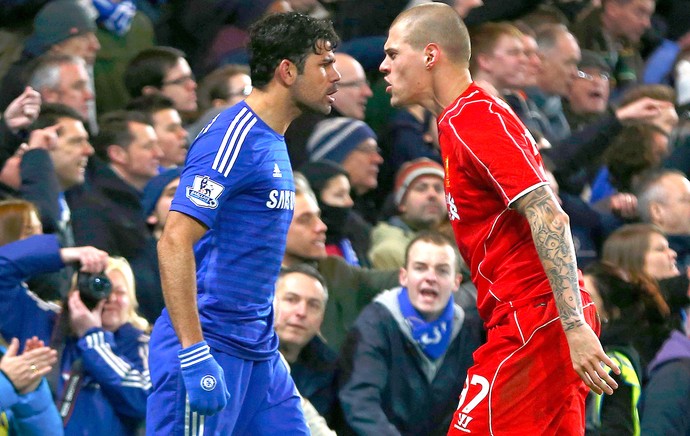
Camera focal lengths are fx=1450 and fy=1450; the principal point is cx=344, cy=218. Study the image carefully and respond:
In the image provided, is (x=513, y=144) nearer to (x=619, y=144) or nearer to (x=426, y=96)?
(x=426, y=96)

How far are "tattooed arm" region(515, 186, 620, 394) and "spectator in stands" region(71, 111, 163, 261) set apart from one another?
3.29 m

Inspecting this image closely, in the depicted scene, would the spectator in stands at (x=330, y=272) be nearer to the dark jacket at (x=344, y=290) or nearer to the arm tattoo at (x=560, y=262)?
the dark jacket at (x=344, y=290)

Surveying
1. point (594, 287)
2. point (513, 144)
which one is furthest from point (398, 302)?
point (513, 144)

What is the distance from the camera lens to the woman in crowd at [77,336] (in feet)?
21.2

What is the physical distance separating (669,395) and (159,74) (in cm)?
407

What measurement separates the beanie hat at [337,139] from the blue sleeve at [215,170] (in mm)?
3977

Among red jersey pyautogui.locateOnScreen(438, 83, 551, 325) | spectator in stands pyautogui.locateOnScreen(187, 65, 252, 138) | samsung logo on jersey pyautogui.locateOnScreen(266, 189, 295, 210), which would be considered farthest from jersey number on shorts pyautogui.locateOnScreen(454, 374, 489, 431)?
spectator in stands pyautogui.locateOnScreen(187, 65, 252, 138)

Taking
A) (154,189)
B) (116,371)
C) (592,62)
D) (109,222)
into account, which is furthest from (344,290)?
(592,62)

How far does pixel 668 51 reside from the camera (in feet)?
41.4

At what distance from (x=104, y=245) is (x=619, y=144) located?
3.97 m

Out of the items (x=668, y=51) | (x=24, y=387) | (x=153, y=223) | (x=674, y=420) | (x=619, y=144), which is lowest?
(x=668, y=51)

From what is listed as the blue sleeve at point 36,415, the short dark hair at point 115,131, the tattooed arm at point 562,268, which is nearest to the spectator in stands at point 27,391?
the blue sleeve at point 36,415

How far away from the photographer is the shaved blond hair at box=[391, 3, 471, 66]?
17.5 feet

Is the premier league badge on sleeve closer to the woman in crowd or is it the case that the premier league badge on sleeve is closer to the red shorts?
the red shorts
